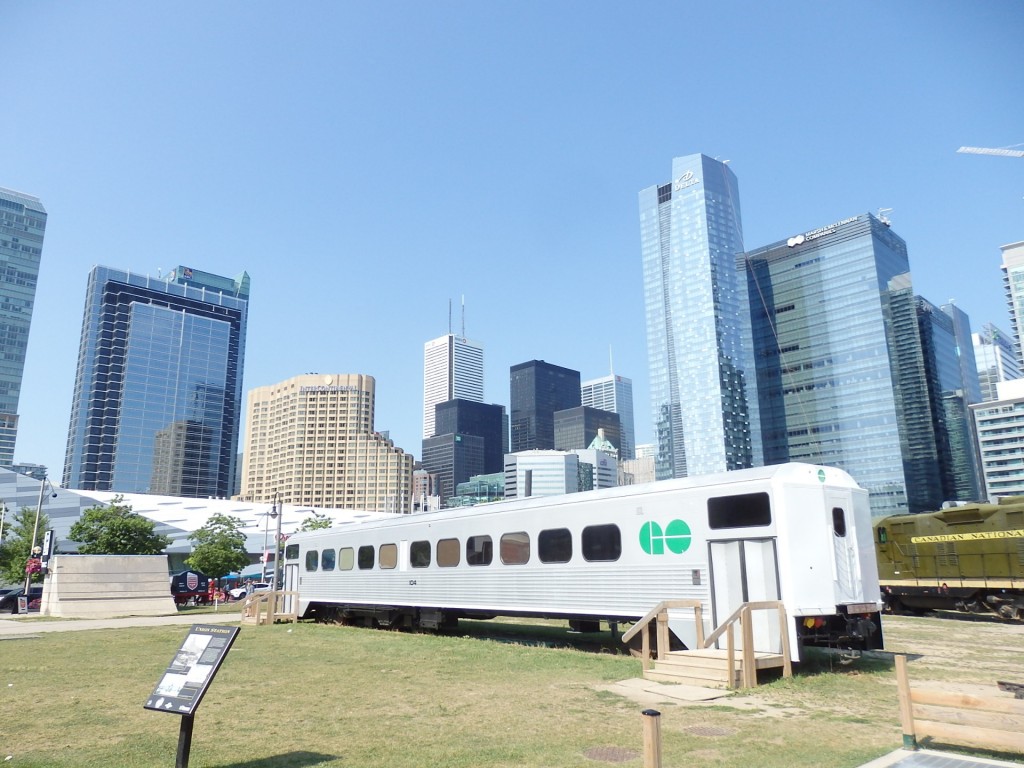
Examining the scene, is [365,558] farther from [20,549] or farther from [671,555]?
[20,549]

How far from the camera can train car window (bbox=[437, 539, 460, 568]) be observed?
17.9 metres

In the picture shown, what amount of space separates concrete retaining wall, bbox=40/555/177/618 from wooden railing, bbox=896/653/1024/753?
1234 inches

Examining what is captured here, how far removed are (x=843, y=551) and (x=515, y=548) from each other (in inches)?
273

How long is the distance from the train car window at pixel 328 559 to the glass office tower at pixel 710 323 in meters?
146

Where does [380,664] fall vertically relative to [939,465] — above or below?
below

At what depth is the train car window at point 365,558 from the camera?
21438 mm

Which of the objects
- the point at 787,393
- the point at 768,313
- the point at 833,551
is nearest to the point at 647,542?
the point at 833,551

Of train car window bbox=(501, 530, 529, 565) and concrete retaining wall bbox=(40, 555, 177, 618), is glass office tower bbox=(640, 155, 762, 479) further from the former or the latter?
train car window bbox=(501, 530, 529, 565)

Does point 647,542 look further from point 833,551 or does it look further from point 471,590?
point 471,590

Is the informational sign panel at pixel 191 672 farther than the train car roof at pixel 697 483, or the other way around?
the train car roof at pixel 697 483

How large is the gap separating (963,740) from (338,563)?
19874mm

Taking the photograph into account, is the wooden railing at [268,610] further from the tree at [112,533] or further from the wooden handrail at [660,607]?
the tree at [112,533]

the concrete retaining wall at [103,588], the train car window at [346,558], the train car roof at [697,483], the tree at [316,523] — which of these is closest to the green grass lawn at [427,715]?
the train car roof at [697,483]

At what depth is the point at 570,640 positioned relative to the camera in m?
17.1
